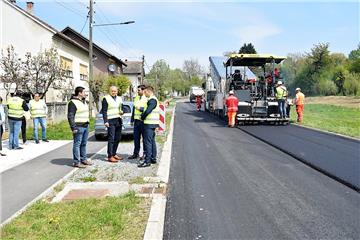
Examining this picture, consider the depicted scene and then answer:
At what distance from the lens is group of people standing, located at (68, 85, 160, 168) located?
27.8ft

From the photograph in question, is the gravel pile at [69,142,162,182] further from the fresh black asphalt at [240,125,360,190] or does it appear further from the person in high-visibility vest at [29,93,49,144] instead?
the person in high-visibility vest at [29,93,49,144]

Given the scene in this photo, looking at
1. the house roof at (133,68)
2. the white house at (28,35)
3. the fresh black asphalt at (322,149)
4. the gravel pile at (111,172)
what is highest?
the house roof at (133,68)

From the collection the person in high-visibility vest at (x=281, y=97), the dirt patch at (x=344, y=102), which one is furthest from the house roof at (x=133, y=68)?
the person in high-visibility vest at (x=281, y=97)

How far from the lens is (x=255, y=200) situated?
19.4ft

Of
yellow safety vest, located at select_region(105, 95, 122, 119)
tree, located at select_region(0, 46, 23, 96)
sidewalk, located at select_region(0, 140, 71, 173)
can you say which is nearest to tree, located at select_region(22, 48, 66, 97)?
tree, located at select_region(0, 46, 23, 96)

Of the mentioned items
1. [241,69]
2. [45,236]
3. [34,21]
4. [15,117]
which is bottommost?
[45,236]

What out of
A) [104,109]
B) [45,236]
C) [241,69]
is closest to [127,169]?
[104,109]

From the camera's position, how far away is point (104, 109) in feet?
29.7

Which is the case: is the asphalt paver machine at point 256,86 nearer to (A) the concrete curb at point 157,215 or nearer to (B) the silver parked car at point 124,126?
(B) the silver parked car at point 124,126

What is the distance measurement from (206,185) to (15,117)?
6983 millimetres

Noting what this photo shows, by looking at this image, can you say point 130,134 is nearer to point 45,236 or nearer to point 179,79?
point 45,236

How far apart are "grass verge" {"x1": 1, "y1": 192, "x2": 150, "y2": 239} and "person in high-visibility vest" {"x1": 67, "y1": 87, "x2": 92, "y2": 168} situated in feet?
8.96

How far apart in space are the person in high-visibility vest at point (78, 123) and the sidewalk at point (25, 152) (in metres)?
1.57

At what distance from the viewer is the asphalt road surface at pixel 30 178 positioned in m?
6.04
